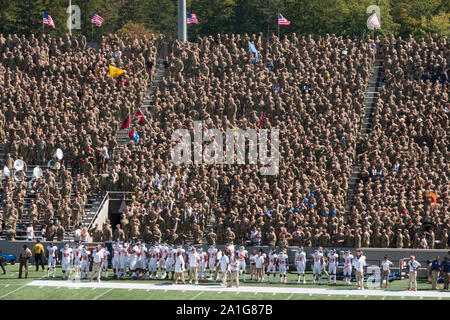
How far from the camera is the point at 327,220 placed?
45.5 m

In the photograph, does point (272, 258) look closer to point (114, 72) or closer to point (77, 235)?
point (77, 235)

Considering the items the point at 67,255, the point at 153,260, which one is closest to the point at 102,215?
the point at 67,255

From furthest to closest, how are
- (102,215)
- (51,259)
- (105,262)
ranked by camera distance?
(102,215) → (105,262) → (51,259)

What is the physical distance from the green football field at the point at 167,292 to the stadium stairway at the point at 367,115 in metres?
7.46

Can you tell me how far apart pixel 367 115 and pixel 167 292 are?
1870 cm

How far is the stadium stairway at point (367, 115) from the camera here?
49559 millimetres

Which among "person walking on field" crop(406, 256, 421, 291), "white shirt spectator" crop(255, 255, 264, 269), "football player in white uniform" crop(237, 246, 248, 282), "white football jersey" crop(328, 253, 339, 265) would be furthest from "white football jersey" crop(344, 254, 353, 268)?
"football player in white uniform" crop(237, 246, 248, 282)

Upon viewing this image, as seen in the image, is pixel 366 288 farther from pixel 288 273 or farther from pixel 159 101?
pixel 159 101

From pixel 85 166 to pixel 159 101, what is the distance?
233 inches

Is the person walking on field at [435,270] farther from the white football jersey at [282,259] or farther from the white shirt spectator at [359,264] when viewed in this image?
Answer: the white football jersey at [282,259]

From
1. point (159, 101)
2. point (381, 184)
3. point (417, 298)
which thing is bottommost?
point (417, 298)

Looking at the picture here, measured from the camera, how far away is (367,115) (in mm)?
54969

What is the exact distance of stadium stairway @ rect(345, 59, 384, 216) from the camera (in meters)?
49.6

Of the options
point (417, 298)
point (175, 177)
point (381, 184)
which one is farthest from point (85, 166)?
point (417, 298)
